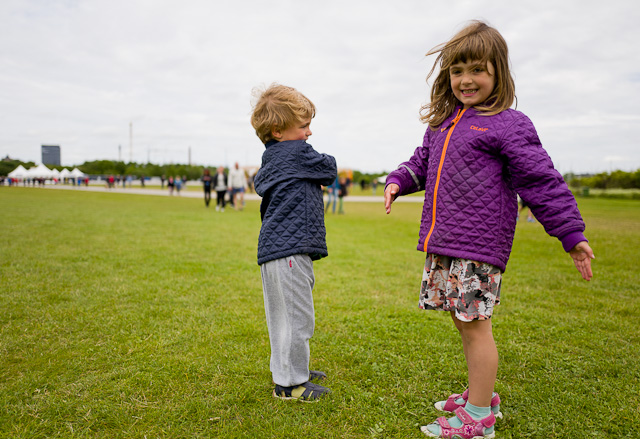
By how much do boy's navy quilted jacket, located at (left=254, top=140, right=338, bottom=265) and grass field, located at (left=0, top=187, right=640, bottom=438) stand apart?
0.94 meters

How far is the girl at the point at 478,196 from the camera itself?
2.12m

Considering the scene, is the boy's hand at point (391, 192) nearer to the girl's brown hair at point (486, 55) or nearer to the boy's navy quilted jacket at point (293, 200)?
the boy's navy quilted jacket at point (293, 200)

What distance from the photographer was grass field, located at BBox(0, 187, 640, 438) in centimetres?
238

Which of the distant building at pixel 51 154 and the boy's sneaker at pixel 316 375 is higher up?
the distant building at pixel 51 154

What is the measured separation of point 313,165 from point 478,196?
37.5 inches

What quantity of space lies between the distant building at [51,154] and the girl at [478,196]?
476 feet

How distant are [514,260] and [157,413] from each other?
6.37 metres

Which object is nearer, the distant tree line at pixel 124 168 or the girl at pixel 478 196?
the girl at pixel 478 196

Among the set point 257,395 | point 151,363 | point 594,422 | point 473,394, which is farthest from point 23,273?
point 594,422

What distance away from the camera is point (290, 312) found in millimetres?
2586

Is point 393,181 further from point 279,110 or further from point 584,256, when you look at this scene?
point 584,256

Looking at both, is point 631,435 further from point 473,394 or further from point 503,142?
point 503,142

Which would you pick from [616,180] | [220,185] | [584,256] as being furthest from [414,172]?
[616,180]

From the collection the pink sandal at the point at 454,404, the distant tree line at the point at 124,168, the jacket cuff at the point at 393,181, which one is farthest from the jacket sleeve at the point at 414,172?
the distant tree line at the point at 124,168
